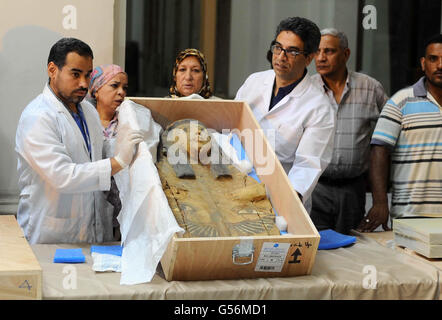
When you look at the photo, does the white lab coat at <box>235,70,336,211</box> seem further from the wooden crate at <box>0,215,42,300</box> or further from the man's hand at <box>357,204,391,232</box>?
the wooden crate at <box>0,215,42,300</box>

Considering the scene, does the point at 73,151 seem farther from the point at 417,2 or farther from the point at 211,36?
the point at 417,2

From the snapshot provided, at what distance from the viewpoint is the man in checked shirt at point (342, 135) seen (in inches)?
146

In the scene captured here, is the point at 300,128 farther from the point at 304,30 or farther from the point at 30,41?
the point at 30,41

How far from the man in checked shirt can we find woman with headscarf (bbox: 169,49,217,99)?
68 centimetres

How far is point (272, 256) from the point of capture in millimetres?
2178

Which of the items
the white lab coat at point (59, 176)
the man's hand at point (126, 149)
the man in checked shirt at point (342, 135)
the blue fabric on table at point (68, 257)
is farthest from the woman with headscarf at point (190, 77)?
the blue fabric on table at point (68, 257)

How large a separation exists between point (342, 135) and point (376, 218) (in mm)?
686

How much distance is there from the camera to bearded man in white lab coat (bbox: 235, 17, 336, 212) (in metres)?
2.88

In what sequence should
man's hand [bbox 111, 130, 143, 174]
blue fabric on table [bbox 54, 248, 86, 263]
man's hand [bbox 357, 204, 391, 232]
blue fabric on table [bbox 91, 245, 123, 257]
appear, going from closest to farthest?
blue fabric on table [bbox 54, 248, 86, 263], blue fabric on table [bbox 91, 245, 123, 257], man's hand [bbox 111, 130, 143, 174], man's hand [bbox 357, 204, 391, 232]

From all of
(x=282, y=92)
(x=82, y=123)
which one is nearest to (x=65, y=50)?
(x=82, y=123)

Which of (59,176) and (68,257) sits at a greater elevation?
(59,176)

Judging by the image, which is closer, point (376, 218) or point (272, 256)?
point (272, 256)

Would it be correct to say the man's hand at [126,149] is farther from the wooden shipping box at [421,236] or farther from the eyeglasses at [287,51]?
the wooden shipping box at [421,236]

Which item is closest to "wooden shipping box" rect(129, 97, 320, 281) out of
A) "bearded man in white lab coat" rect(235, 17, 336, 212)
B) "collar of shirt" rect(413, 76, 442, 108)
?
"bearded man in white lab coat" rect(235, 17, 336, 212)
